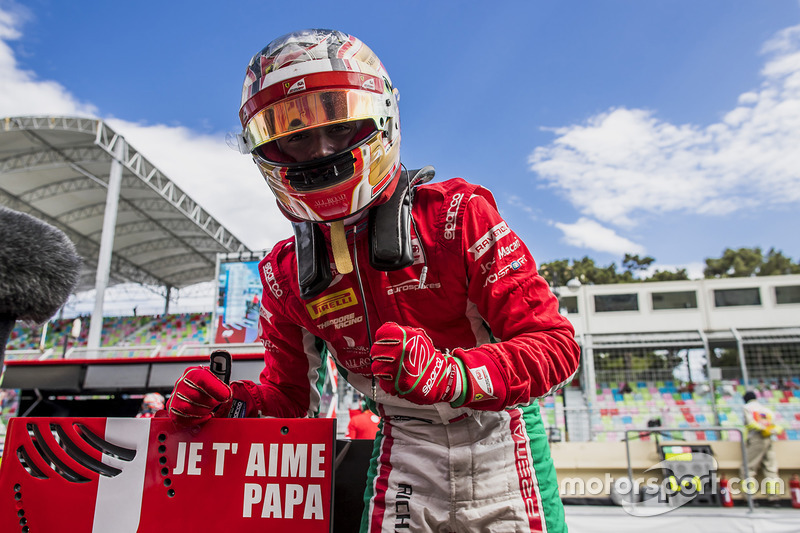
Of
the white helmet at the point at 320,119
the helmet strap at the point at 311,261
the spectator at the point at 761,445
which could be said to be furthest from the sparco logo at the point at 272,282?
the spectator at the point at 761,445

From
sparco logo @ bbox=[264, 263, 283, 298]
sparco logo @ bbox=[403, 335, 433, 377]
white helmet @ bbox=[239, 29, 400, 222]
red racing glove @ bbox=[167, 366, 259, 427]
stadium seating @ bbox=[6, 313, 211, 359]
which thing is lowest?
red racing glove @ bbox=[167, 366, 259, 427]

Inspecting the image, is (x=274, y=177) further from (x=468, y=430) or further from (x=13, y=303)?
(x=468, y=430)

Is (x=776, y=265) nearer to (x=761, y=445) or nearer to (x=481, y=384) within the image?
(x=761, y=445)

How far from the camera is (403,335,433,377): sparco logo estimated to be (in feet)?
3.47

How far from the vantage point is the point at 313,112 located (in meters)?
1.52

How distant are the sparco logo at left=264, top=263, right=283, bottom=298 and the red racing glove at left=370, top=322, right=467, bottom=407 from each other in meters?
0.82

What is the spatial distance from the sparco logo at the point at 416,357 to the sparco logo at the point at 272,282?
847mm

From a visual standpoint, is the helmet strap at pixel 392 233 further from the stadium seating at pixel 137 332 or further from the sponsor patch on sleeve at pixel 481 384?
the stadium seating at pixel 137 332

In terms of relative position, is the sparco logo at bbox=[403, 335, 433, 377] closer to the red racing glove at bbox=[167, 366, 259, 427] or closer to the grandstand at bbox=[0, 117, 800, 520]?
the red racing glove at bbox=[167, 366, 259, 427]

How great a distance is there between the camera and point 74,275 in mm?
1249

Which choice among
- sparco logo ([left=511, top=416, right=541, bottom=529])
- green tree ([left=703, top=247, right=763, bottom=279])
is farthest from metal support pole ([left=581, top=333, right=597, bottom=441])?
green tree ([left=703, top=247, right=763, bottom=279])

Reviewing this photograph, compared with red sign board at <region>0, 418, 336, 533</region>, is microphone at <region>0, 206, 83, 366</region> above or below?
above

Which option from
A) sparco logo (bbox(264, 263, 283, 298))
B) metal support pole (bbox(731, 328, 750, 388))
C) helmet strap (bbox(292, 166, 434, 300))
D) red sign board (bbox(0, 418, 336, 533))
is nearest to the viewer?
red sign board (bbox(0, 418, 336, 533))

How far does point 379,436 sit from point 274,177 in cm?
82
